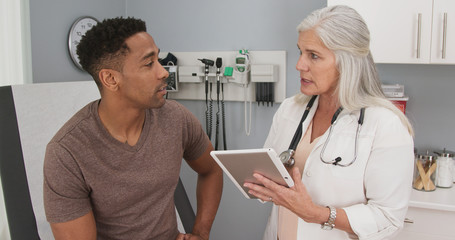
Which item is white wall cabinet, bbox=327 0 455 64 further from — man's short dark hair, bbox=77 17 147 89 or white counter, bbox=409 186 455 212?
man's short dark hair, bbox=77 17 147 89

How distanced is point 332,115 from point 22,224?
1.10 m

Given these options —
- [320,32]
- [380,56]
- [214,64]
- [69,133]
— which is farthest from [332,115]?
[214,64]

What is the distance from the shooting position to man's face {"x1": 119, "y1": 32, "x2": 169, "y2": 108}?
1.20 meters

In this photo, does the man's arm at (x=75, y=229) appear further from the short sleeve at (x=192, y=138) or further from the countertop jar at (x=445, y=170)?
the countertop jar at (x=445, y=170)

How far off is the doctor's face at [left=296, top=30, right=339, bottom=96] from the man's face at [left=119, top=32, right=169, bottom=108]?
0.46 metres

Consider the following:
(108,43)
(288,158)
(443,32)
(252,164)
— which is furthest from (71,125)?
(443,32)

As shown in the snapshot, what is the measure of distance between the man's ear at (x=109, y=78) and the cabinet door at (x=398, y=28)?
1129mm

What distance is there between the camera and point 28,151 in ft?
4.62

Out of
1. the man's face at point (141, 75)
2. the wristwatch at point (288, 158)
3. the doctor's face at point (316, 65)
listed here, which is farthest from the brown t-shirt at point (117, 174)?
the doctor's face at point (316, 65)

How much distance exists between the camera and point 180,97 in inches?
99.7

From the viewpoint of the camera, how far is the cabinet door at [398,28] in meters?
1.71

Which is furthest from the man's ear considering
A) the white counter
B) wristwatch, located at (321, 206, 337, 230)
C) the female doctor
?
the white counter

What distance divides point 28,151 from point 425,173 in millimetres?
1729

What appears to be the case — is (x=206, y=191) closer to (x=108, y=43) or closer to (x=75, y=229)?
(x=75, y=229)
